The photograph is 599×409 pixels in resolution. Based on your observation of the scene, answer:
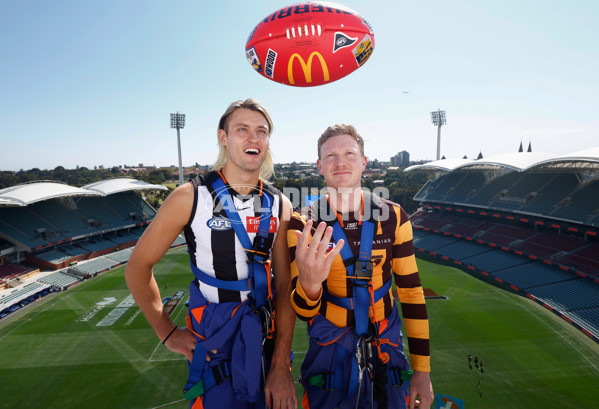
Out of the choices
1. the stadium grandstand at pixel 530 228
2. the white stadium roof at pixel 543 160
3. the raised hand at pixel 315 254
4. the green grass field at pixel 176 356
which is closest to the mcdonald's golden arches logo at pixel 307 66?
the raised hand at pixel 315 254

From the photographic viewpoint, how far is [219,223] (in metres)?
2.63

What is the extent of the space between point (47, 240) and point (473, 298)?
46601 millimetres

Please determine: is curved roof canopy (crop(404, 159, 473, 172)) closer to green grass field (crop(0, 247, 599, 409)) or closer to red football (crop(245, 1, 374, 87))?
green grass field (crop(0, 247, 599, 409))

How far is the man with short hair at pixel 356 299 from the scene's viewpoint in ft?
8.20

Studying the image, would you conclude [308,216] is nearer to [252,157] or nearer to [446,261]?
[252,157]

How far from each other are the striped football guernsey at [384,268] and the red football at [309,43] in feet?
15.2

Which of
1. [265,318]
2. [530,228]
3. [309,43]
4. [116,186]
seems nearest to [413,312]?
[265,318]

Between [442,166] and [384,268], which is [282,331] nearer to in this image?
[384,268]

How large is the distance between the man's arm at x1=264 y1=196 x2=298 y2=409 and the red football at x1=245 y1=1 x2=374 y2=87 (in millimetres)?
4726

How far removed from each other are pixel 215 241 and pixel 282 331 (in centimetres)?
106

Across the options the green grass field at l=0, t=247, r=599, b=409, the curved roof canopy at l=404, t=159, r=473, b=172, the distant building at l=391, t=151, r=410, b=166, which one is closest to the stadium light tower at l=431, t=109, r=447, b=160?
the curved roof canopy at l=404, t=159, r=473, b=172

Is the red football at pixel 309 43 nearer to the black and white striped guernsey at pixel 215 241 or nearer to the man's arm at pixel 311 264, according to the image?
the black and white striped guernsey at pixel 215 241

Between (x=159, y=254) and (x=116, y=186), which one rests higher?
(x=159, y=254)

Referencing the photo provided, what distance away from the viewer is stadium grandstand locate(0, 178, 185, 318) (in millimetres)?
27203
